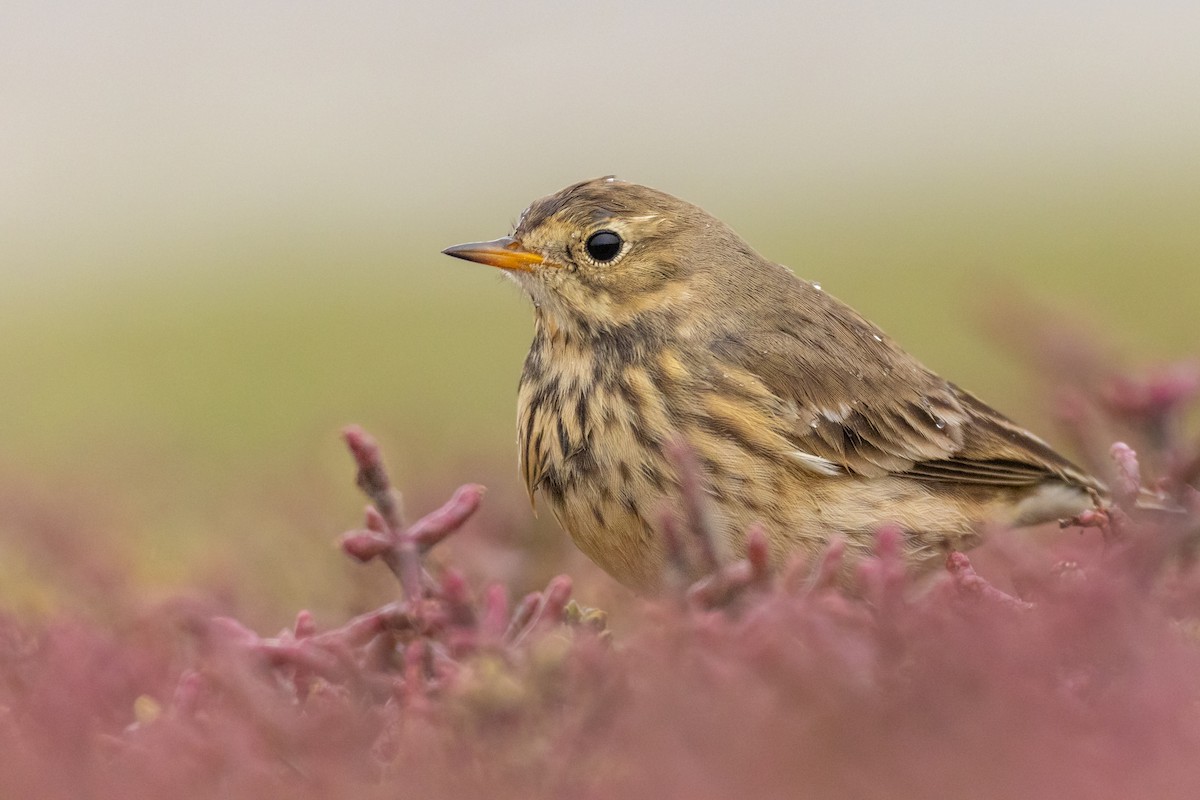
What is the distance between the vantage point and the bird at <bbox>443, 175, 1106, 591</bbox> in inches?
166

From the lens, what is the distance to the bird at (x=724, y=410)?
13.8 ft

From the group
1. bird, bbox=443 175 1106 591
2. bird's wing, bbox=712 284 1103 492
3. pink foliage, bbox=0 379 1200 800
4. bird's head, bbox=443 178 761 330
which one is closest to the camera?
pink foliage, bbox=0 379 1200 800

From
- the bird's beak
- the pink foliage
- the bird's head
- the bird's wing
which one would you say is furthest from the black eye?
the pink foliage

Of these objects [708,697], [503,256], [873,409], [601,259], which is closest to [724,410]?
[873,409]

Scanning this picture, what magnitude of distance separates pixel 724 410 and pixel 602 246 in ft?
2.80

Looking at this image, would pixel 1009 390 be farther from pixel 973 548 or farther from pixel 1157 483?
pixel 1157 483

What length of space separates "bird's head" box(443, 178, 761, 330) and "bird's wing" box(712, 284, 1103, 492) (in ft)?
1.05

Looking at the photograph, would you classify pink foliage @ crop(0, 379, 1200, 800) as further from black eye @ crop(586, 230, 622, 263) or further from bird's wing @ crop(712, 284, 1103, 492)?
black eye @ crop(586, 230, 622, 263)

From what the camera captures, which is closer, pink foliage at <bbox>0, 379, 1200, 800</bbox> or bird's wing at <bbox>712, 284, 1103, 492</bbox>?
pink foliage at <bbox>0, 379, 1200, 800</bbox>

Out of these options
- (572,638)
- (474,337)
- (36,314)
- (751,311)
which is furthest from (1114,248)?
(572,638)

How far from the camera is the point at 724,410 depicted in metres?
4.45

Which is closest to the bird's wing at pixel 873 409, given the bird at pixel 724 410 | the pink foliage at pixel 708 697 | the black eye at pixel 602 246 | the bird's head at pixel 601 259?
the bird at pixel 724 410

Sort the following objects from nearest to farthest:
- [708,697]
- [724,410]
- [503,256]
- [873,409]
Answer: [708,697], [724,410], [873,409], [503,256]

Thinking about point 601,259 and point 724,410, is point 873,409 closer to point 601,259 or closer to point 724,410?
point 724,410
